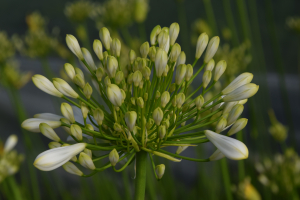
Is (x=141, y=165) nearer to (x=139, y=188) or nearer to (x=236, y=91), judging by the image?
(x=139, y=188)

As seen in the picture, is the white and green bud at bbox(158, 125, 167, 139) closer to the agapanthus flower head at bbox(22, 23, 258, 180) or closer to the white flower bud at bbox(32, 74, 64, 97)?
the agapanthus flower head at bbox(22, 23, 258, 180)

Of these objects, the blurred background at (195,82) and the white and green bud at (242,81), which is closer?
the white and green bud at (242,81)

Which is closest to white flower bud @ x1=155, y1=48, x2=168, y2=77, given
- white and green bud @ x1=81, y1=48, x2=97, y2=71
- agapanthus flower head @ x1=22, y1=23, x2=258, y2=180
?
agapanthus flower head @ x1=22, y1=23, x2=258, y2=180

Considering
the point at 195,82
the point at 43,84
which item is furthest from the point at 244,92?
the point at 195,82

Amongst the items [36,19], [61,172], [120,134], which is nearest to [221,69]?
[120,134]

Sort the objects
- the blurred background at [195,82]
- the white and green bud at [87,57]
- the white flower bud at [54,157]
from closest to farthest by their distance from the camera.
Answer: the white flower bud at [54,157]
the white and green bud at [87,57]
the blurred background at [195,82]

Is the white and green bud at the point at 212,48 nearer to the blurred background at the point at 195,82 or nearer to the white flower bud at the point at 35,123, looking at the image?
the white flower bud at the point at 35,123

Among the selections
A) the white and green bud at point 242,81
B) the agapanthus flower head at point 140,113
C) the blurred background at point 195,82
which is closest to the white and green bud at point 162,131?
the agapanthus flower head at point 140,113
